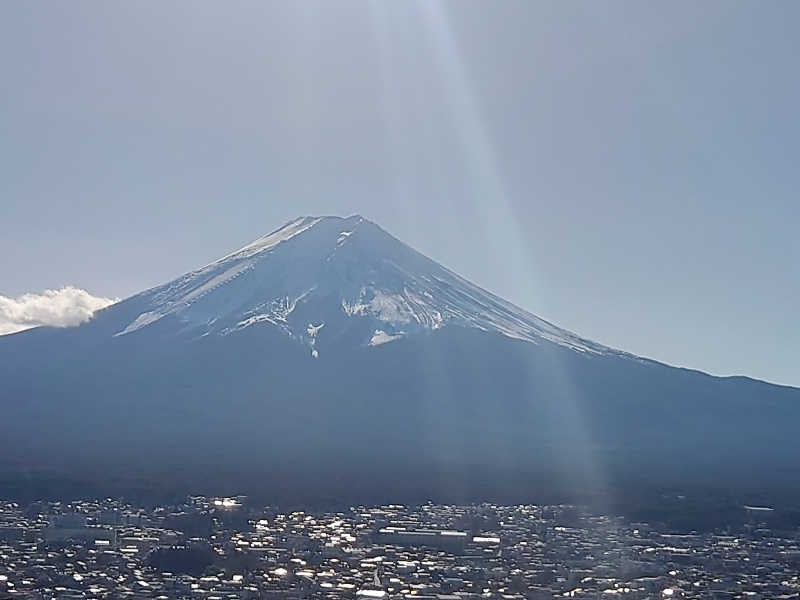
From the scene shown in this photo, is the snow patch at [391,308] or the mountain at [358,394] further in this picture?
the snow patch at [391,308]

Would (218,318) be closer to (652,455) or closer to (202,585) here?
(652,455)

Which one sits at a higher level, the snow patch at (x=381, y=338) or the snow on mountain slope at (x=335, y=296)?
the snow on mountain slope at (x=335, y=296)

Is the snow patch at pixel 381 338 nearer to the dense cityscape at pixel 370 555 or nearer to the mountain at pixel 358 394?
the mountain at pixel 358 394

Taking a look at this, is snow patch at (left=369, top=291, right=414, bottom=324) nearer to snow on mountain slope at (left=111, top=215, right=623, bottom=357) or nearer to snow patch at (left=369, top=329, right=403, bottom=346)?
snow on mountain slope at (left=111, top=215, right=623, bottom=357)

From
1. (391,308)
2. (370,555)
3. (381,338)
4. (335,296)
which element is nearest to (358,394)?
(381,338)

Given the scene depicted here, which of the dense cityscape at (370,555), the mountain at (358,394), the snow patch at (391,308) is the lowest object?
the dense cityscape at (370,555)

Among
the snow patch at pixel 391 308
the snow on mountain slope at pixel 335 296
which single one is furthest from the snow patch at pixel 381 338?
the snow patch at pixel 391 308
